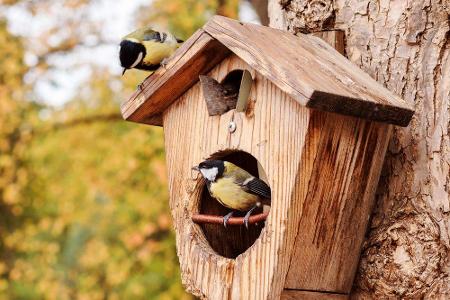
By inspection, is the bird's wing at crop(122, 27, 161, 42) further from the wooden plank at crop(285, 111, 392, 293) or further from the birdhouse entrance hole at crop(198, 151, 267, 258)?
the wooden plank at crop(285, 111, 392, 293)

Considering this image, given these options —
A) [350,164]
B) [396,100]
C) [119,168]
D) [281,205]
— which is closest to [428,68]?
[396,100]

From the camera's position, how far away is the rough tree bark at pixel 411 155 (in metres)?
2.53

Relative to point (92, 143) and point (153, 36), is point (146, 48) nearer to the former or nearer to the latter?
point (153, 36)

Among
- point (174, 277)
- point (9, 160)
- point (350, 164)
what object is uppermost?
point (350, 164)

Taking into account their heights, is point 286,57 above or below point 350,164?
above

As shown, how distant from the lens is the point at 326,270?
2555 mm

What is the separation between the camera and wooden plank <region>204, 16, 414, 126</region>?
7.40 ft

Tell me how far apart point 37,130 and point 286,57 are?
7.10 m

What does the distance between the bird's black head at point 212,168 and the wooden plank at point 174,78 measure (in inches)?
13.8

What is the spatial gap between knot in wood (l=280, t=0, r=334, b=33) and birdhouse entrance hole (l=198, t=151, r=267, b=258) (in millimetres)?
569

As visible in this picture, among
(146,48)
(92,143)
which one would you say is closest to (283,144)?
(146,48)

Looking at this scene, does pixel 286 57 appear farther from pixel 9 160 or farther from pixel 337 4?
pixel 9 160

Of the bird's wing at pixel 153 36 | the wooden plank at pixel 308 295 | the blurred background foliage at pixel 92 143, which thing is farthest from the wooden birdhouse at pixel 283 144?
the blurred background foliage at pixel 92 143

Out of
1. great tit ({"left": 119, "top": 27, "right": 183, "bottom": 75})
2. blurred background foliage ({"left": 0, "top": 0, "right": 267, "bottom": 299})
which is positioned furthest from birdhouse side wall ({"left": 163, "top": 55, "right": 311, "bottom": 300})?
blurred background foliage ({"left": 0, "top": 0, "right": 267, "bottom": 299})
